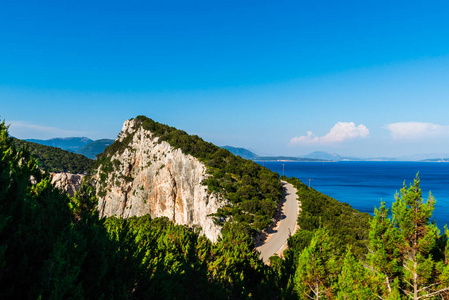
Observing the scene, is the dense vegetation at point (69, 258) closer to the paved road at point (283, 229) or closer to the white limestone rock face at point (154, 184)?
the paved road at point (283, 229)

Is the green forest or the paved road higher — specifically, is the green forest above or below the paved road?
above

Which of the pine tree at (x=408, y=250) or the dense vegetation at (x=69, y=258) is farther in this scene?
the pine tree at (x=408, y=250)

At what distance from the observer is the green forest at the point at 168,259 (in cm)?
544

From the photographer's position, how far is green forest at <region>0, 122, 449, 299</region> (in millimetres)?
5438

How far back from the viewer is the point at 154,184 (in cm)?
5694

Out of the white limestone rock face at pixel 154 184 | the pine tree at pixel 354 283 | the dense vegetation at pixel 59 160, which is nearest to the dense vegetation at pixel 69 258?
the pine tree at pixel 354 283

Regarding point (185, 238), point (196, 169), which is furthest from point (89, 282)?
point (196, 169)

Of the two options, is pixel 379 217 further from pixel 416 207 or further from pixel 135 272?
pixel 135 272

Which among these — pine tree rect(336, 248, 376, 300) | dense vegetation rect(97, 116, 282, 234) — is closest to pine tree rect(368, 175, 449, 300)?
pine tree rect(336, 248, 376, 300)

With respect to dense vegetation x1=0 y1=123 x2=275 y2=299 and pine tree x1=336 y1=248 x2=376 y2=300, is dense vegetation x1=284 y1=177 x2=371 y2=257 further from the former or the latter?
dense vegetation x1=0 y1=123 x2=275 y2=299

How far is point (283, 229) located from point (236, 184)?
12146 mm

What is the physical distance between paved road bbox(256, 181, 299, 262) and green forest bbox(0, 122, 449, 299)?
9.05 metres

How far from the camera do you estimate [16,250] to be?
18.1 ft

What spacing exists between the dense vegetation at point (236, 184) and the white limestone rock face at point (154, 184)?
1701mm
